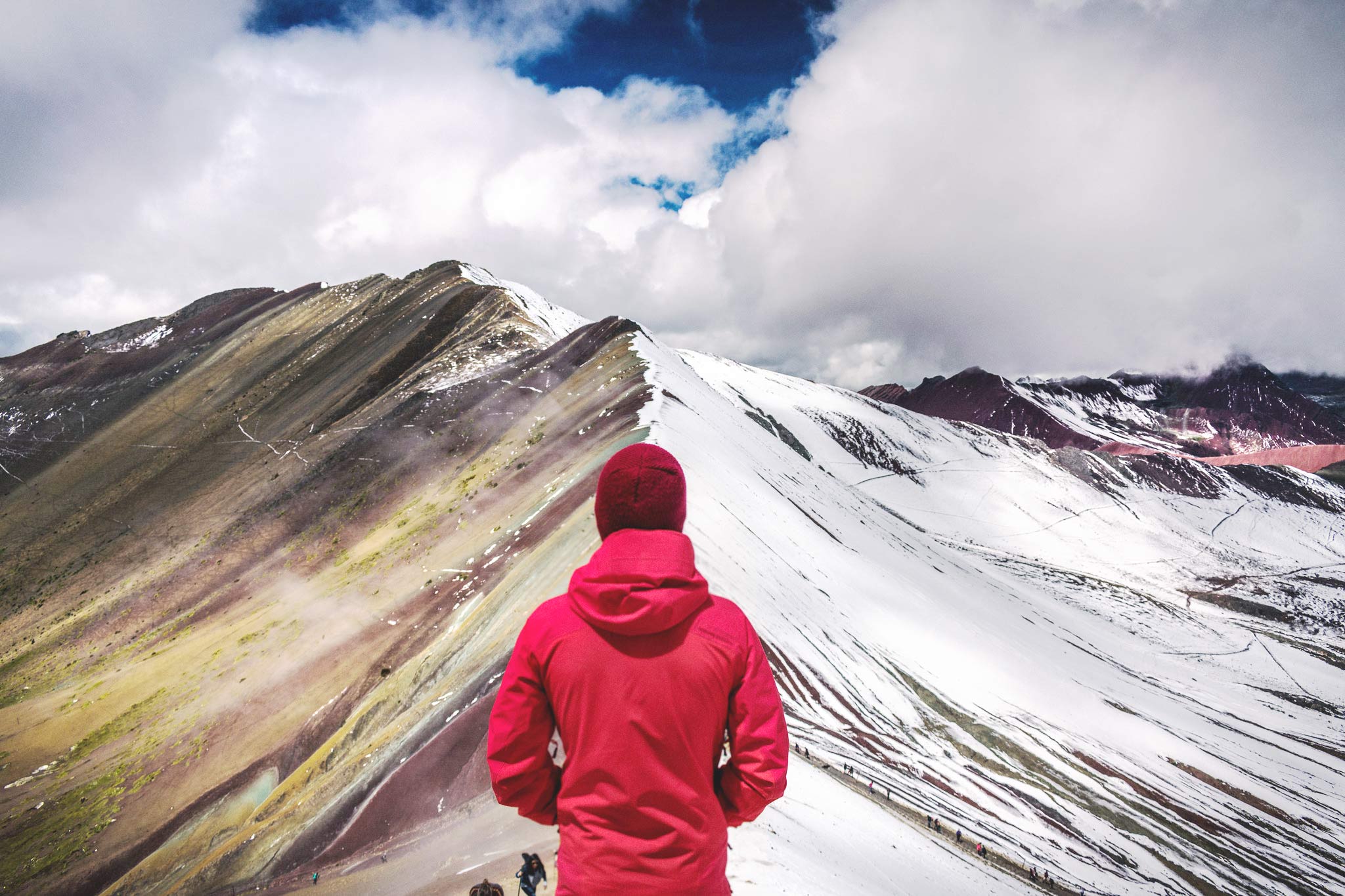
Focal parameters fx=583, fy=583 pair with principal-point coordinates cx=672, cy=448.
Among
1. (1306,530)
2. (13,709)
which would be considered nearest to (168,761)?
(13,709)

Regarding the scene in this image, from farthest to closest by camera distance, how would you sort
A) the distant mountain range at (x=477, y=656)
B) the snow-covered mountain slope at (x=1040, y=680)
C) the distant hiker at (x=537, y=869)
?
the snow-covered mountain slope at (x=1040, y=680) → the distant mountain range at (x=477, y=656) → the distant hiker at (x=537, y=869)

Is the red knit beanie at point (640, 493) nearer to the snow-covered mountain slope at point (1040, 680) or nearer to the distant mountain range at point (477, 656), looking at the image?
the distant mountain range at point (477, 656)

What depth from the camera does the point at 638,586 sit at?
250cm

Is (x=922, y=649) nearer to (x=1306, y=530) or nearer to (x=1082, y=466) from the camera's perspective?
(x=1082, y=466)

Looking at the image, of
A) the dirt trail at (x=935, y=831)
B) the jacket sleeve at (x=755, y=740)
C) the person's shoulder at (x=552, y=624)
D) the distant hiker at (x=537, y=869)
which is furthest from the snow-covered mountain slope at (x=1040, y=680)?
the person's shoulder at (x=552, y=624)

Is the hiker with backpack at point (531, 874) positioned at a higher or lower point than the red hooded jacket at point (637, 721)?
lower

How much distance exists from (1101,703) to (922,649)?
53.9ft

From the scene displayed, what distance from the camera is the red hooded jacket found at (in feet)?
8.31

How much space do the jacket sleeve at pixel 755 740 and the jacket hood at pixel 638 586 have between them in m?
0.43

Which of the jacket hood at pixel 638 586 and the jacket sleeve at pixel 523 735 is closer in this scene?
the jacket hood at pixel 638 586

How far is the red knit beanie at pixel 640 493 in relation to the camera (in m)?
2.73

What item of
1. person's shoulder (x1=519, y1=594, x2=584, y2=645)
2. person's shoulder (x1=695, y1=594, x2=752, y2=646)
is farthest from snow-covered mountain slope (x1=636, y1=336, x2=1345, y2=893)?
person's shoulder (x1=519, y1=594, x2=584, y2=645)

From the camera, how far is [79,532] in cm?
4725

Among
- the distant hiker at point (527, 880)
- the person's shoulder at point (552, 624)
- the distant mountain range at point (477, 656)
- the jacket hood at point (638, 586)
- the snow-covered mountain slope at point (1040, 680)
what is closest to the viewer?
the jacket hood at point (638, 586)
